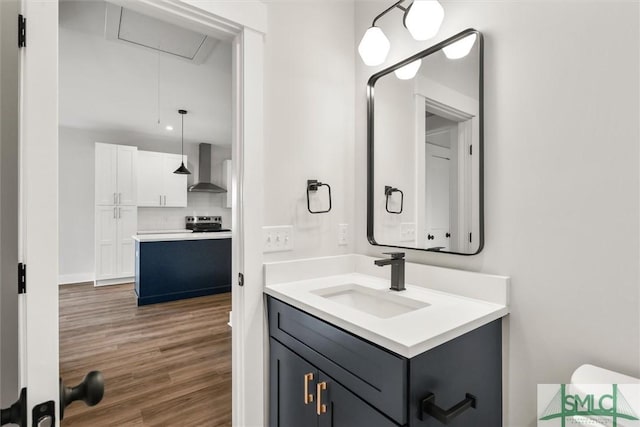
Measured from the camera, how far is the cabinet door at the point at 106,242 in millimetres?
5055

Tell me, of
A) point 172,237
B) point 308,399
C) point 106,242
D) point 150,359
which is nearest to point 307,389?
point 308,399

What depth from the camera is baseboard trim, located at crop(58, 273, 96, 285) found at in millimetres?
5145

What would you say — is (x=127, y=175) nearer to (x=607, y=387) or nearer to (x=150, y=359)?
(x=150, y=359)

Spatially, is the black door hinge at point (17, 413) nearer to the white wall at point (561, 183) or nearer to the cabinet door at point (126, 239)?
the white wall at point (561, 183)

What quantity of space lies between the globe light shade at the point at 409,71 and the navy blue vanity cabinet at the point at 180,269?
3724mm

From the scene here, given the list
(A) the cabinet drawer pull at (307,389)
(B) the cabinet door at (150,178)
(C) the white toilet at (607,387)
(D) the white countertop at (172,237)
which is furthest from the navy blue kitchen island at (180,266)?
(C) the white toilet at (607,387)

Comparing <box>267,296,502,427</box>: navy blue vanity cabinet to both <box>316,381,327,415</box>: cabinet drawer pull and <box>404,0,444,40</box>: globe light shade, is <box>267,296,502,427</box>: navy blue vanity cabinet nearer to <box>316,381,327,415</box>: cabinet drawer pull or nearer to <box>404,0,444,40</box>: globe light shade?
<box>316,381,327,415</box>: cabinet drawer pull

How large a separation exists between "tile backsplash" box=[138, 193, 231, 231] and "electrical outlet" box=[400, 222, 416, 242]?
18.4 feet

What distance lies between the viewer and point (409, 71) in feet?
5.06

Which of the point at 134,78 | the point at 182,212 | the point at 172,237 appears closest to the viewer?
the point at 134,78

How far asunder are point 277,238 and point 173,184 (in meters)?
5.10

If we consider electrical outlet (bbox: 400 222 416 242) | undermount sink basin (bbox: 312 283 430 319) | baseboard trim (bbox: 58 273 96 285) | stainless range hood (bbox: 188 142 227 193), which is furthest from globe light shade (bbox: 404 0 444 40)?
A: baseboard trim (bbox: 58 273 96 285)

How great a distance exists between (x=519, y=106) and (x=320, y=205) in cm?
A: 99

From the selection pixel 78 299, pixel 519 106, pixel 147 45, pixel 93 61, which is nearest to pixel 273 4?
pixel 519 106
